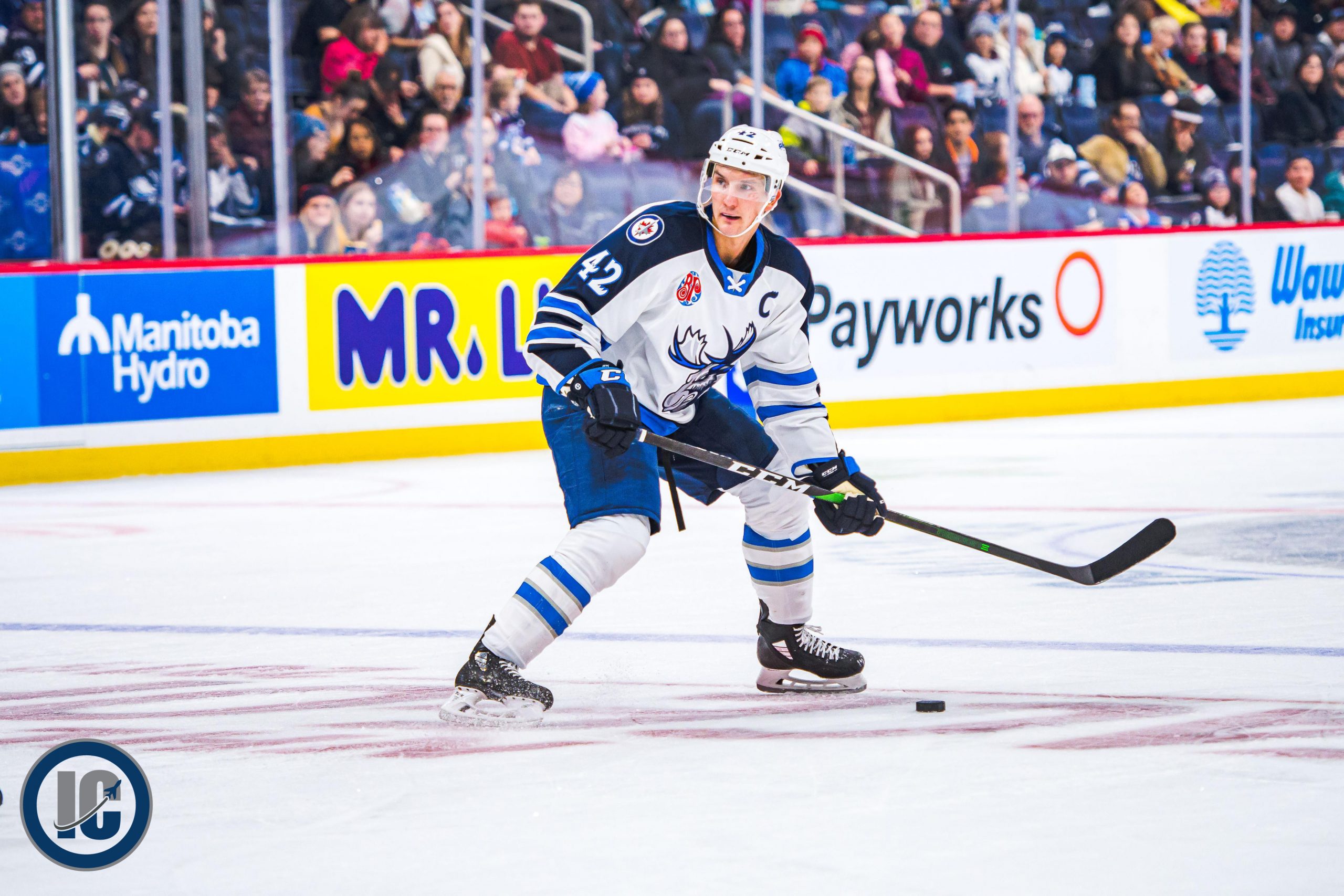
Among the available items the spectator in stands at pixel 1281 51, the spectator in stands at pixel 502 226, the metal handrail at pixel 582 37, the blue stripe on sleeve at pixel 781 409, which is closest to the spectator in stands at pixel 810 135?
the metal handrail at pixel 582 37

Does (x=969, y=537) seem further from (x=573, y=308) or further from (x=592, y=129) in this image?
(x=592, y=129)

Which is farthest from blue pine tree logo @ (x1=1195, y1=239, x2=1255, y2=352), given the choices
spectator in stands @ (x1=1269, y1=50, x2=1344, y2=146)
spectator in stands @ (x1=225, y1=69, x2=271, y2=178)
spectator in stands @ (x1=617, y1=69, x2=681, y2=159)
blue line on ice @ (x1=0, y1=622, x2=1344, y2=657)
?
blue line on ice @ (x1=0, y1=622, x2=1344, y2=657)

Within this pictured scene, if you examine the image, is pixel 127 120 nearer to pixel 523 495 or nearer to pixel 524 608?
pixel 523 495

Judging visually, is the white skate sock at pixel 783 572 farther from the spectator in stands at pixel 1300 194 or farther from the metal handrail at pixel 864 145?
the spectator in stands at pixel 1300 194

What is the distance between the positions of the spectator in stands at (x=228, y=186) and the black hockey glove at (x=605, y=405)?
469 centimetres

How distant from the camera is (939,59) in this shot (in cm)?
1008

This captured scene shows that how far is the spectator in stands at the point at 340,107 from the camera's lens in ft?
26.3

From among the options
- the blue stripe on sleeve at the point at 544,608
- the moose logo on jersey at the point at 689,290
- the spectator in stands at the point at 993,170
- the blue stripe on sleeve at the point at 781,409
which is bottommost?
the blue stripe on sleeve at the point at 544,608

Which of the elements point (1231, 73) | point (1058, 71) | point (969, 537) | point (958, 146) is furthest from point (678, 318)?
point (1231, 73)

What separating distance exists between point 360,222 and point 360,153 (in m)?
0.28

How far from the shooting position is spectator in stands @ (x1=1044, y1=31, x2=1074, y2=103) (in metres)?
10.4

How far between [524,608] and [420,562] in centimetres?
209

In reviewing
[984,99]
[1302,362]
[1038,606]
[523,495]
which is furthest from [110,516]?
[1302,362]

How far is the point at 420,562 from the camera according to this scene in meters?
5.41
